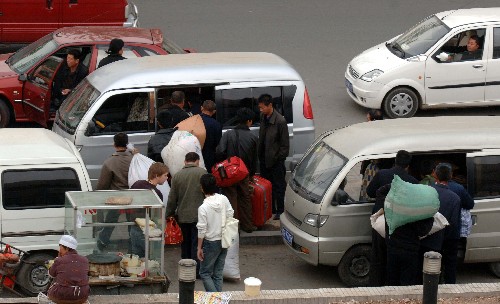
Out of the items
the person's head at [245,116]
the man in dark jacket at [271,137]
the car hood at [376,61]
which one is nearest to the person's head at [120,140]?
the person's head at [245,116]

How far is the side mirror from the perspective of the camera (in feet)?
42.0

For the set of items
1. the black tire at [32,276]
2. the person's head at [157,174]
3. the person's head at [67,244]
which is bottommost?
the black tire at [32,276]

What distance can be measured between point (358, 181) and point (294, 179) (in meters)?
0.78

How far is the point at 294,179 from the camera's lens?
44.7 feet

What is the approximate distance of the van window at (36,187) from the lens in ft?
40.6

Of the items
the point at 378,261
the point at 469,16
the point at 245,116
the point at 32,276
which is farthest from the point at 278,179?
the point at 469,16

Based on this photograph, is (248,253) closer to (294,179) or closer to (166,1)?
(294,179)

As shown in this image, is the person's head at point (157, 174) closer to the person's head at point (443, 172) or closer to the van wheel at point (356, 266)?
the van wheel at point (356, 266)

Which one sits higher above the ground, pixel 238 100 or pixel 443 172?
pixel 238 100

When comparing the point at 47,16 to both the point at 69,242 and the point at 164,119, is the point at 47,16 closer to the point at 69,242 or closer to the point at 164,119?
the point at 164,119

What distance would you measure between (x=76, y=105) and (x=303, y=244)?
3.93 meters

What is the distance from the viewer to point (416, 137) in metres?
12.9

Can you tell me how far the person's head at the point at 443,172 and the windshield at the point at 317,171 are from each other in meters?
1.13

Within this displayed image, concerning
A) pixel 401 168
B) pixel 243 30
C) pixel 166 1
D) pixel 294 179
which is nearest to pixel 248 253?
pixel 294 179
